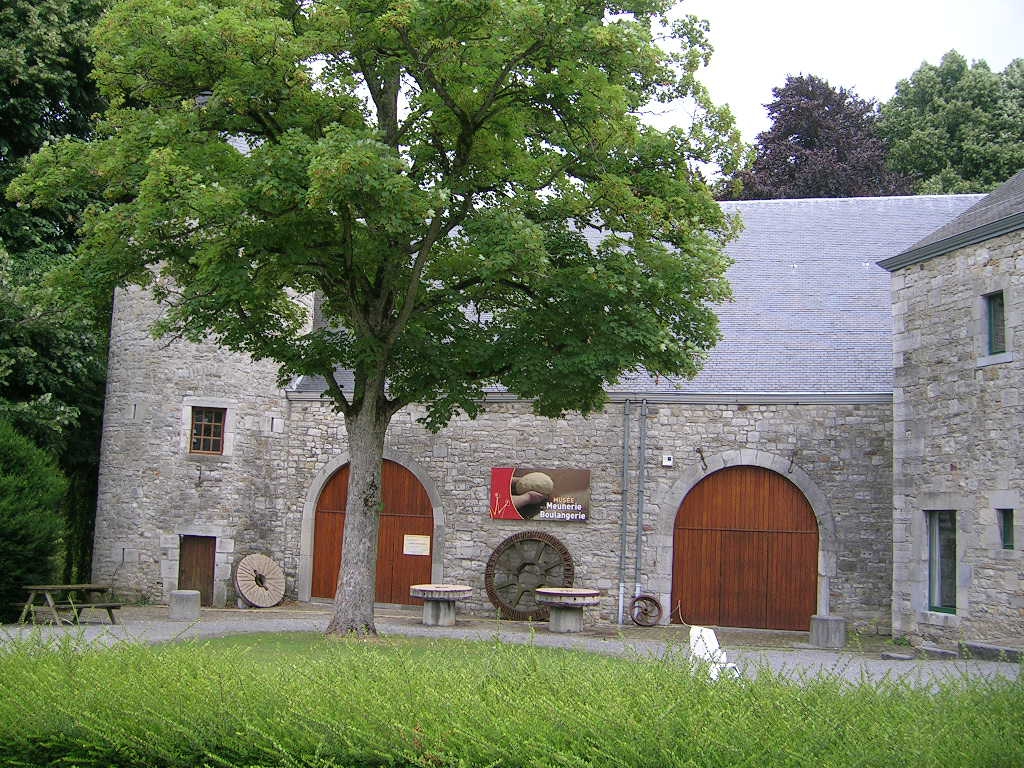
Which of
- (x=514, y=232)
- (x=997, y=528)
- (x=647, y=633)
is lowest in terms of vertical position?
(x=647, y=633)

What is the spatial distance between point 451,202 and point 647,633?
22.4ft

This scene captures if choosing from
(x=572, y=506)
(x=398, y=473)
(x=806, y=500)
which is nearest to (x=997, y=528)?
(x=806, y=500)

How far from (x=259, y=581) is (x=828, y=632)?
861cm

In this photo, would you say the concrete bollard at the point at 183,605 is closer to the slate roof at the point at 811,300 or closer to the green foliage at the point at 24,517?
the green foliage at the point at 24,517

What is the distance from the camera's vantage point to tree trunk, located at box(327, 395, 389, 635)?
1230 centimetres

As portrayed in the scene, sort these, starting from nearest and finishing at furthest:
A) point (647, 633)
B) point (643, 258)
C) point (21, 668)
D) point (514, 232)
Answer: point (21, 668), point (514, 232), point (643, 258), point (647, 633)

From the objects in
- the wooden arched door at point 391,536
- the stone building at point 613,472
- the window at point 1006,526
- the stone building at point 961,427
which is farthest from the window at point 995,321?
the wooden arched door at point 391,536

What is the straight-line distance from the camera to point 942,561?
1392cm

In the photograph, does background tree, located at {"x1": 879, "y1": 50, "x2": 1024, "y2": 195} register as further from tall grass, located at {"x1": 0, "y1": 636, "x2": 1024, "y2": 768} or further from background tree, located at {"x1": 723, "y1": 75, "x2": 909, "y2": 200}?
tall grass, located at {"x1": 0, "y1": 636, "x2": 1024, "y2": 768}

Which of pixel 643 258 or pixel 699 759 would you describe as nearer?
pixel 699 759

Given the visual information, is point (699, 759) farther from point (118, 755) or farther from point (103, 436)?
point (103, 436)

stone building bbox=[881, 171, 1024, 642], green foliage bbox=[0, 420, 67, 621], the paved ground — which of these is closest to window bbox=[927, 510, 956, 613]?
stone building bbox=[881, 171, 1024, 642]

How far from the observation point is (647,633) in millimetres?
15344

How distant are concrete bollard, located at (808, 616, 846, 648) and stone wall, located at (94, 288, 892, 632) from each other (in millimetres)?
1434
